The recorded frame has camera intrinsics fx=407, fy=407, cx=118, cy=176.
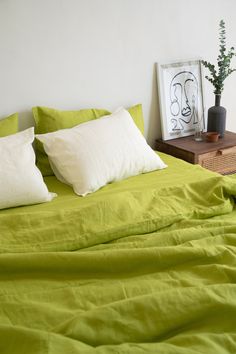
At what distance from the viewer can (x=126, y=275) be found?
119 centimetres

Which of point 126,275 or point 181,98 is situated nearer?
point 126,275

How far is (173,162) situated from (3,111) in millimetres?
955

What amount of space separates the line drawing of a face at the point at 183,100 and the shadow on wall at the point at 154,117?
0.09 metres

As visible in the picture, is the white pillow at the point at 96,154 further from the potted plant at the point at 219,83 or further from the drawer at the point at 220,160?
the potted plant at the point at 219,83

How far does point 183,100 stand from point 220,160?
0.49m

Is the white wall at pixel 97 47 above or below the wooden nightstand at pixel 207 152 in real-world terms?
above

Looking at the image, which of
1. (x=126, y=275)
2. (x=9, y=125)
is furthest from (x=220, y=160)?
(x=126, y=275)

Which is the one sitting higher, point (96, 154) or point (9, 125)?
point (9, 125)

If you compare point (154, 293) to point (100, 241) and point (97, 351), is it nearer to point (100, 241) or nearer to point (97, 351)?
point (97, 351)

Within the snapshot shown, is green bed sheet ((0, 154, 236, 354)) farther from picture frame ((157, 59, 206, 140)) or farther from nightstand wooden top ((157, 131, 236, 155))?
picture frame ((157, 59, 206, 140))

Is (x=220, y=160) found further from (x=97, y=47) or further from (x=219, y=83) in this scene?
(x=97, y=47)

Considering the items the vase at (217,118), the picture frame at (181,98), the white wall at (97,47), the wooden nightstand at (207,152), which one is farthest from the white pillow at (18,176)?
the vase at (217,118)

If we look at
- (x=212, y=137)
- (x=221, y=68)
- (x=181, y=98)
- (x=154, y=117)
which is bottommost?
(x=212, y=137)

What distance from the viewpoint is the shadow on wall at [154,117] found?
2.57m
